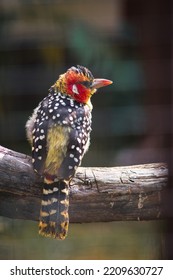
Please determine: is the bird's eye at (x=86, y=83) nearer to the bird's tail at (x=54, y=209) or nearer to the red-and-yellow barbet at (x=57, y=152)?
the red-and-yellow barbet at (x=57, y=152)

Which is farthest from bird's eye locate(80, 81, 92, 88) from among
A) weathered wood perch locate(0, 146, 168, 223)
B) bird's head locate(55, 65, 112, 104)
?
weathered wood perch locate(0, 146, 168, 223)

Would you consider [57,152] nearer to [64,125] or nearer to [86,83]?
[64,125]

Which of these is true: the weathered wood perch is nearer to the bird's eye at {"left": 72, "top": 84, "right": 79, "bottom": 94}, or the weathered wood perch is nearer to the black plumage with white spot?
the black plumage with white spot

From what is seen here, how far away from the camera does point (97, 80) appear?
172cm

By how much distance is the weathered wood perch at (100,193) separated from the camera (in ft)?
5.42

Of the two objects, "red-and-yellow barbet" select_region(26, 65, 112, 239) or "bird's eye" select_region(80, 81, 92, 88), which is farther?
"bird's eye" select_region(80, 81, 92, 88)

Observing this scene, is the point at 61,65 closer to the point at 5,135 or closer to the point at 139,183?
the point at 5,135

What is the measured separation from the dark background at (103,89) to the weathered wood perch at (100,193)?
31 millimetres

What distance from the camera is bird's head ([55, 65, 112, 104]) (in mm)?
1720

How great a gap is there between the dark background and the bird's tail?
5 cm
